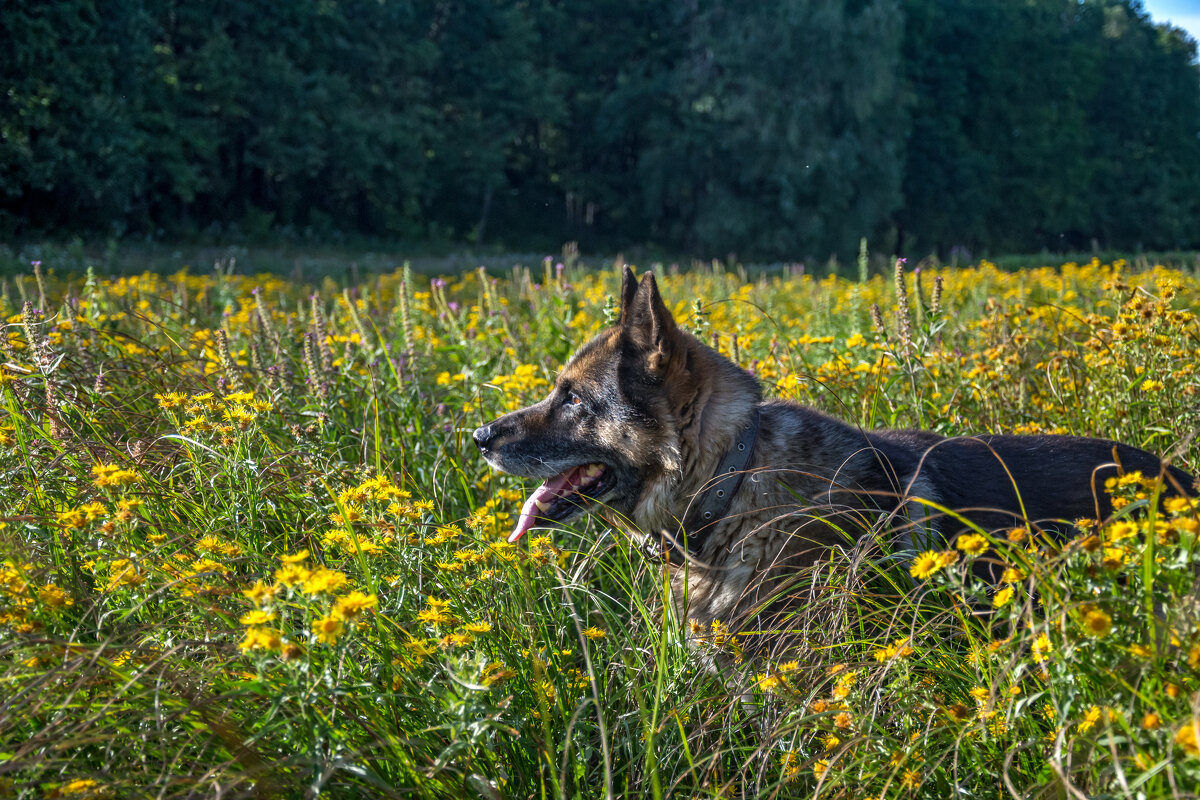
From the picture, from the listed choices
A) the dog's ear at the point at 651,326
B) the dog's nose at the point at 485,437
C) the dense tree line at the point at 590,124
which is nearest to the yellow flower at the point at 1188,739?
the dog's ear at the point at 651,326

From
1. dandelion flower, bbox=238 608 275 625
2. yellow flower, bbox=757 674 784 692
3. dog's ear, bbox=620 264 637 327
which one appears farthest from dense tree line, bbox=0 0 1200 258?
dandelion flower, bbox=238 608 275 625

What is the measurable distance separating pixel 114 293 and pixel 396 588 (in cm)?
567

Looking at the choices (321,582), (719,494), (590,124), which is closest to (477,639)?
(321,582)

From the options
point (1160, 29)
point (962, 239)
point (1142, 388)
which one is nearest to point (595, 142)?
point (962, 239)

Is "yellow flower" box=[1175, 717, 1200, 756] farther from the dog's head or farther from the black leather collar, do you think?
the dog's head

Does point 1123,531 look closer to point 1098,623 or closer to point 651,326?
point 1098,623

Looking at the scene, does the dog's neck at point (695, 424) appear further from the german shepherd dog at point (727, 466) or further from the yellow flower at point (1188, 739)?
the yellow flower at point (1188, 739)

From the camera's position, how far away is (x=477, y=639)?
6.70ft

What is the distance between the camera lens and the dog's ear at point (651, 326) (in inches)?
109

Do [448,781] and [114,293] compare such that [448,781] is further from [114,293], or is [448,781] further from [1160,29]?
[1160,29]

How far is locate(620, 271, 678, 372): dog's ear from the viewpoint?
2.78 m

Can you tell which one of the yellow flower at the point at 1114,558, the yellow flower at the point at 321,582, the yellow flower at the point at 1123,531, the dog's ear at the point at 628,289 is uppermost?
the dog's ear at the point at 628,289

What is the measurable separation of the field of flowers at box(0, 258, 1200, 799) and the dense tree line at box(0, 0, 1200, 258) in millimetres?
24214

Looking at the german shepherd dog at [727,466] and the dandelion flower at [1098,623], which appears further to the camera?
the german shepherd dog at [727,466]
